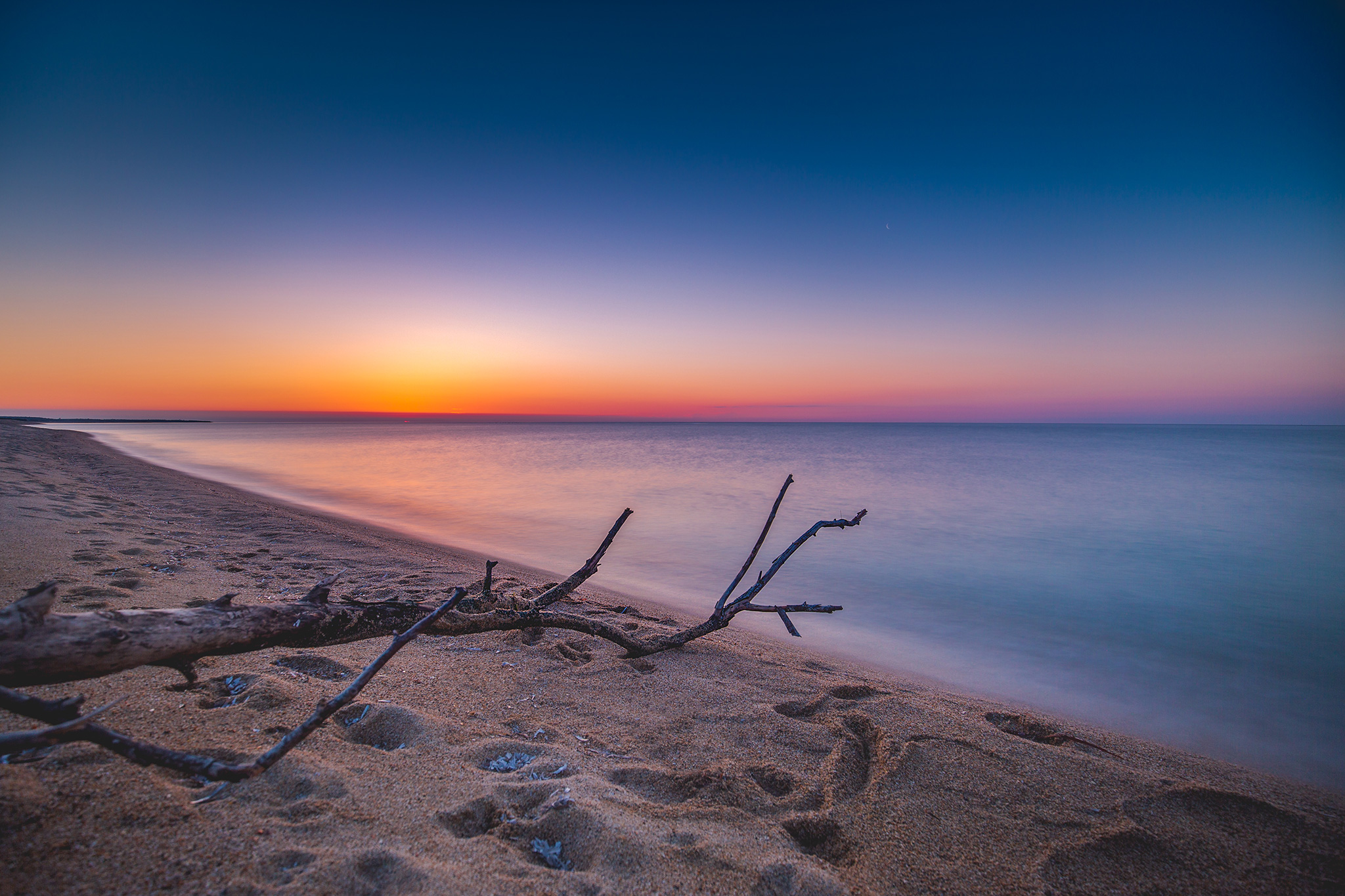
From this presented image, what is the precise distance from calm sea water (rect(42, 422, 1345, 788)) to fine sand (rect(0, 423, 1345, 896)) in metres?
1.23

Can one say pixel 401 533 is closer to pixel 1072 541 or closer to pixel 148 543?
pixel 148 543

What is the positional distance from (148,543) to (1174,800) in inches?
337

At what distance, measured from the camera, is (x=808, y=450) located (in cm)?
4191

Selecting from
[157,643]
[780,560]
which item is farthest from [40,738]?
[780,560]

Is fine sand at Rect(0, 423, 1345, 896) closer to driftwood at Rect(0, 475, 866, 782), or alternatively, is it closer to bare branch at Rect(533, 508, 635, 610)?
driftwood at Rect(0, 475, 866, 782)

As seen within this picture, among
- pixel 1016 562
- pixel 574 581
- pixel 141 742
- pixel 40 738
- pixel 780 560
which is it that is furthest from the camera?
pixel 1016 562

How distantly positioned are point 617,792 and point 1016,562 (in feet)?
29.8

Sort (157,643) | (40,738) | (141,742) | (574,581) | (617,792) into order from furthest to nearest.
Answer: (574,581) < (617,792) < (157,643) < (141,742) < (40,738)

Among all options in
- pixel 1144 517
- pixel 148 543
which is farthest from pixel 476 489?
pixel 1144 517

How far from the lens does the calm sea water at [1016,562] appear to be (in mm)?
4645

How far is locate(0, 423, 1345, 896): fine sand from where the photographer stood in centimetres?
173

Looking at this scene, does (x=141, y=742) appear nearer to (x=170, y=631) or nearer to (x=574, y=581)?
(x=170, y=631)

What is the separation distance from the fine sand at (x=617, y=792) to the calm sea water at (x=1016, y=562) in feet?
4.03

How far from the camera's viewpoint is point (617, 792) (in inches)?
90.2
